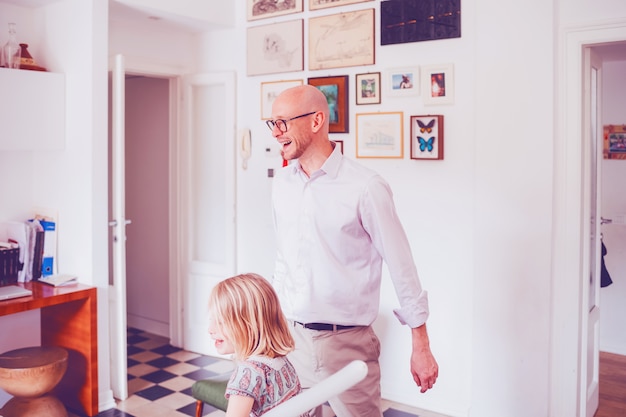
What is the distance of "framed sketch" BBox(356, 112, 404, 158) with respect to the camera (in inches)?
167

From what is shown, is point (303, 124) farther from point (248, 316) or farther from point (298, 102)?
point (248, 316)

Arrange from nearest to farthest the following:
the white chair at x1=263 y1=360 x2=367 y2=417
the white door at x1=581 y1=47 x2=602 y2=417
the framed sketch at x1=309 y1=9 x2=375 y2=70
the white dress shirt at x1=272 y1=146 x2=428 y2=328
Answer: the white chair at x1=263 y1=360 x2=367 y2=417, the white dress shirt at x1=272 y1=146 x2=428 y2=328, the white door at x1=581 y1=47 x2=602 y2=417, the framed sketch at x1=309 y1=9 x2=375 y2=70

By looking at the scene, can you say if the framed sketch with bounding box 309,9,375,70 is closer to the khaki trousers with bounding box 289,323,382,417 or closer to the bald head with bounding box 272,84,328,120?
the bald head with bounding box 272,84,328,120

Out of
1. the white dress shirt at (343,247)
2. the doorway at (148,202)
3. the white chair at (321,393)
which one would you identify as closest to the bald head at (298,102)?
the white dress shirt at (343,247)

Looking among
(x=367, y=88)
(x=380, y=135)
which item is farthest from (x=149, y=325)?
(x=367, y=88)

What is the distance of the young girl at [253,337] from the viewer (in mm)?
1774

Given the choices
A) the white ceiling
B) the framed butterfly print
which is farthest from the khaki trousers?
the white ceiling

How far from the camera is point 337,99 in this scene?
450 cm

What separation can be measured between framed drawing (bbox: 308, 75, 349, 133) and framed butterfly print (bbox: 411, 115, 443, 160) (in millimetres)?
564

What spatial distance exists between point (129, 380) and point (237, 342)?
322 cm

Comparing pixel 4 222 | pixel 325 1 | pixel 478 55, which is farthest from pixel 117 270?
pixel 478 55

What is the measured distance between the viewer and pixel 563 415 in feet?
11.7

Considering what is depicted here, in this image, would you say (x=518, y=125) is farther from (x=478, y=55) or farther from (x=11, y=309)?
(x=11, y=309)

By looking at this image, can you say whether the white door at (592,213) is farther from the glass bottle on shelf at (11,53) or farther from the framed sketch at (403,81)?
the glass bottle on shelf at (11,53)
